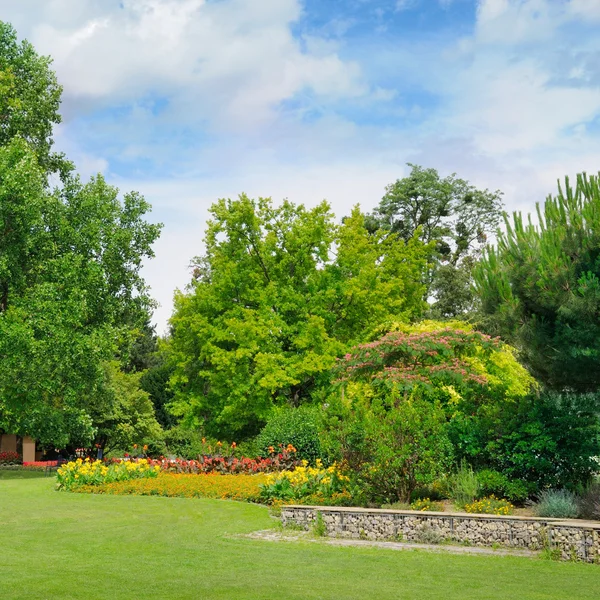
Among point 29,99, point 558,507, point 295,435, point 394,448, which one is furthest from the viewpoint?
point 29,99

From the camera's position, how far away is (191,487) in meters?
17.9

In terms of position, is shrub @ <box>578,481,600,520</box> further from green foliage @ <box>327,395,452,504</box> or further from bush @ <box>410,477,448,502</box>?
bush @ <box>410,477,448,502</box>

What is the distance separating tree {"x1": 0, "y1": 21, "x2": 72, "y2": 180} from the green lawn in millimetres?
17813

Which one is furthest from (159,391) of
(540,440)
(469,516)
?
(469,516)

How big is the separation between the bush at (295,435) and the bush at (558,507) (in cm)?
991

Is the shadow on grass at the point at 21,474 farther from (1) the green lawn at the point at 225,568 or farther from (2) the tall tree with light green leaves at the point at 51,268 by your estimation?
(1) the green lawn at the point at 225,568

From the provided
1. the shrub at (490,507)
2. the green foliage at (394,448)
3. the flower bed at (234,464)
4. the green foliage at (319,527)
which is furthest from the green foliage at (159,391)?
the shrub at (490,507)

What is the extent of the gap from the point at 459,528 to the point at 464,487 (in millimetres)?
1534

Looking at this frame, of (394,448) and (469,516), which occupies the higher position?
(394,448)

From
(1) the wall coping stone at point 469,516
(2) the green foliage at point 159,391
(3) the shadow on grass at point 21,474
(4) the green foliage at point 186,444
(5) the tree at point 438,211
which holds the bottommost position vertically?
(3) the shadow on grass at point 21,474

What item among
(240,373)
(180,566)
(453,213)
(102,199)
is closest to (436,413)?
(180,566)

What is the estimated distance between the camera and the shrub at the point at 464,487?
1286cm

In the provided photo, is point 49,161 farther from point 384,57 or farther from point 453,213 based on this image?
point 453,213

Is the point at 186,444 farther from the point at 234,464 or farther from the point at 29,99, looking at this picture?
the point at 29,99
